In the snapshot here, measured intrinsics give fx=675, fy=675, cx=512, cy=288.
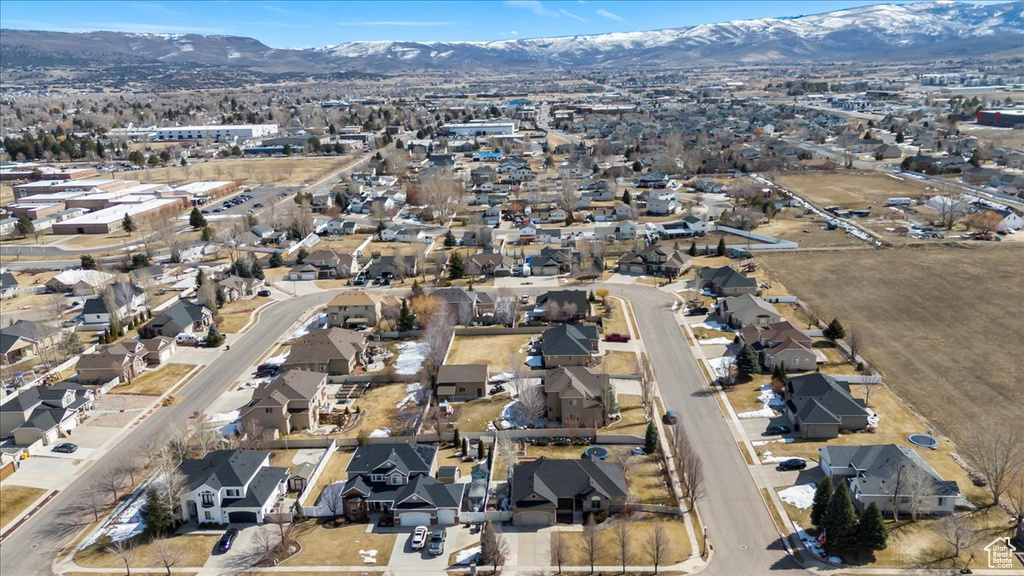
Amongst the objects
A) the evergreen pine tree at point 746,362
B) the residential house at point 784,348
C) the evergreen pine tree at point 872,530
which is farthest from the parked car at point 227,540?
the residential house at point 784,348

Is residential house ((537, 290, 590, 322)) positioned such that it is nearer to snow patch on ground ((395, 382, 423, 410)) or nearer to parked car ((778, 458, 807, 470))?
snow patch on ground ((395, 382, 423, 410))

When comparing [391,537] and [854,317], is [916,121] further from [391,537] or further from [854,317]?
[391,537]

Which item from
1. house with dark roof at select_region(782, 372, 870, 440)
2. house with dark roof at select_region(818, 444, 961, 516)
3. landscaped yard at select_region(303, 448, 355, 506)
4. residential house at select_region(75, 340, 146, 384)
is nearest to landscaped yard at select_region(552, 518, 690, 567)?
house with dark roof at select_region(818, 444, 961, 516)

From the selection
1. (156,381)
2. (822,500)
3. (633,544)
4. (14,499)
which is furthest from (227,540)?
(822,500)

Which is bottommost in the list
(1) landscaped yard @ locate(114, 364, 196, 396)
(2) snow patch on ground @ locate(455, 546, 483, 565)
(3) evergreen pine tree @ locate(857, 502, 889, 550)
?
(2) snow patch on ground @ locate(455, 546, 483, 565)

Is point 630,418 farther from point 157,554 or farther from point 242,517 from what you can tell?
point 157,554

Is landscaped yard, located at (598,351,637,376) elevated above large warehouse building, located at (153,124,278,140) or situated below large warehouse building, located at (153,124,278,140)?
below
